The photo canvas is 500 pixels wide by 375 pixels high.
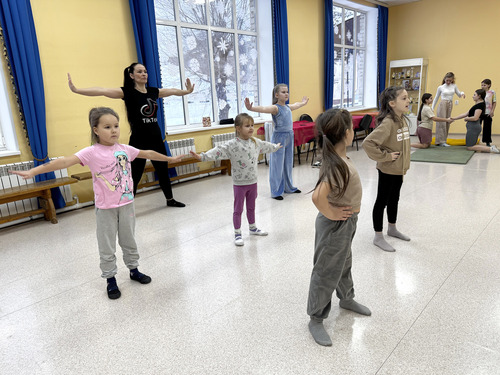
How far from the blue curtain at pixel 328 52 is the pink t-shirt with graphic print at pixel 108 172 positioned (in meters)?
6.70

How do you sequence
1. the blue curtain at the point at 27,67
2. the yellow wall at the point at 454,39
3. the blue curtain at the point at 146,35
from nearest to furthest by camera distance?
the blue curtain at the point at 27,67 < the blue curtain at the point at 146,35 < the yellow wall at the point at 454,39

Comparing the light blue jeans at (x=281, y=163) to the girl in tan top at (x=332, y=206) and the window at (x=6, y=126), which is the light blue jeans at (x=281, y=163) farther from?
the window at (x=6, y=126)

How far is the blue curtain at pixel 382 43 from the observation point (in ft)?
32.6

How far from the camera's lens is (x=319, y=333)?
186 cm

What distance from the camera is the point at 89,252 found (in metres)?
3.21

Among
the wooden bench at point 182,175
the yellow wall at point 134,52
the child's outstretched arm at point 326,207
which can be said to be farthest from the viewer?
the wooden bench at point 182,175

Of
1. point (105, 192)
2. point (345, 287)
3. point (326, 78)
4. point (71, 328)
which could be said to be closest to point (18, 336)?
point (71, 328)

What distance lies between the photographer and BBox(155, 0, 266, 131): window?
580 cm

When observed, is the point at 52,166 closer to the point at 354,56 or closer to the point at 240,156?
the point at 240,156

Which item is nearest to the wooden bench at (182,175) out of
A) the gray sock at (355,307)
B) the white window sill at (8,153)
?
the white window sill at (8,153)

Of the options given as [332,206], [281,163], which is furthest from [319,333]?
[281,163]

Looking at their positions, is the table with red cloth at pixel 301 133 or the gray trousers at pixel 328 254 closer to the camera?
the gray trousers at pixel 328 254

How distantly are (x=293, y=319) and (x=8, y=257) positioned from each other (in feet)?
8.85

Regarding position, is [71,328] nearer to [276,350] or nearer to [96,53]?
[276,350]
